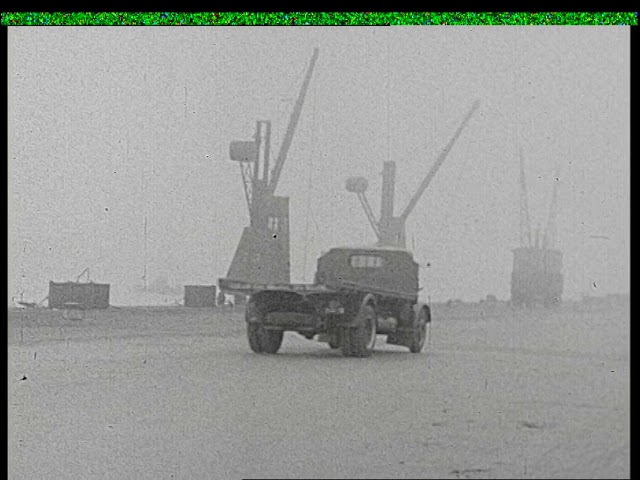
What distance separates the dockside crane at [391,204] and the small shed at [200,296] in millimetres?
290

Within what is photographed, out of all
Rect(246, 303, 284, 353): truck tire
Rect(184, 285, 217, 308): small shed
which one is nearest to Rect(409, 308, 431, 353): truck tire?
Rect(246, 303, 284, 353): truck tire

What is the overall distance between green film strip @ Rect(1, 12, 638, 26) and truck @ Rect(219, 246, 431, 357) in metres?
0.38

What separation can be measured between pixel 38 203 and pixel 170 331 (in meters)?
0.31

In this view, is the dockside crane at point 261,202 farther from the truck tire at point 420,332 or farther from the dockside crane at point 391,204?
the truck tire at point 420,332

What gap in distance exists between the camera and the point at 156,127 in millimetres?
1621

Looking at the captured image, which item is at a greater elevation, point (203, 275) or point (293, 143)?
point (293, 143)

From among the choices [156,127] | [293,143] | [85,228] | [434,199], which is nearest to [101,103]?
[156,127]

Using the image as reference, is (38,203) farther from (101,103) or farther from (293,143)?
(293,143)

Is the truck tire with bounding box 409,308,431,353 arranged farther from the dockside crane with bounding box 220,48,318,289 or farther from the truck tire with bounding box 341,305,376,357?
the dockside crane with bounding box 220,48,318,289

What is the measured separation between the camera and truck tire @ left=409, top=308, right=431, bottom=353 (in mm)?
1576

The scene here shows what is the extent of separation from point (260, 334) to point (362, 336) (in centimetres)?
17

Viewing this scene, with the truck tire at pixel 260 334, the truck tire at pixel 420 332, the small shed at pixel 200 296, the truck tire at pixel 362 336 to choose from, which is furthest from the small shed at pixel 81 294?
A: the truck tire at pixel 420 332
